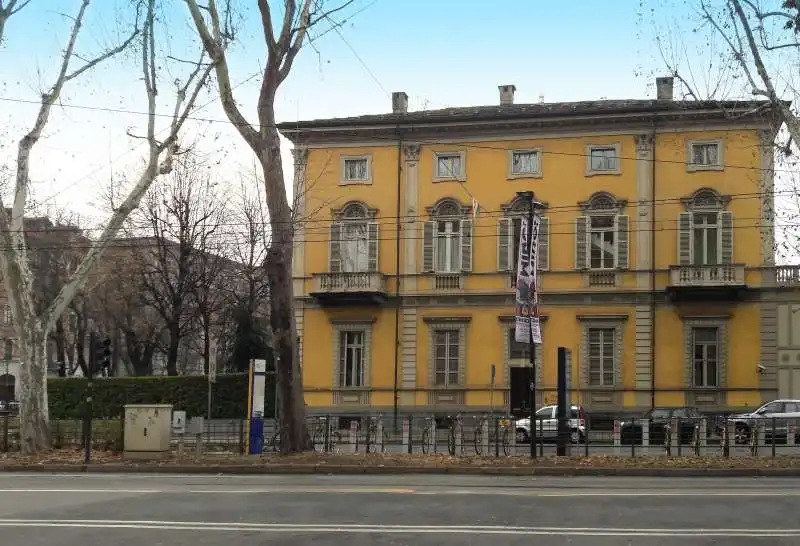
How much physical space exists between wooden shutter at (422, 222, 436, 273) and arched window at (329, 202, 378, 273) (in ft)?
7.14

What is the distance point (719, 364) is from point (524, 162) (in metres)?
11.9

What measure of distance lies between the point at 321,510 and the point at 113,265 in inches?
1675

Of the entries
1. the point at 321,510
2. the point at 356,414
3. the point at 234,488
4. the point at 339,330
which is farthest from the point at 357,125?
the point at 321,510

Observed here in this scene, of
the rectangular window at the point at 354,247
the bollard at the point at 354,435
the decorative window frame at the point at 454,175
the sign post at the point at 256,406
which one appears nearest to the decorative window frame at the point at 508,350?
the decorative window frame at the point at 454,175

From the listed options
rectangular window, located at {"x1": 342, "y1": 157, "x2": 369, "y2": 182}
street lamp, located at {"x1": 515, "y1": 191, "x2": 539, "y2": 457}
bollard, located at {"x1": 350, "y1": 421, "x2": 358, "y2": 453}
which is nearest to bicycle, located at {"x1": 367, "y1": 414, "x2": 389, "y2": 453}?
bollard, located at {"x1": 350, "y1": 421, "x2": 358, "y2": 453}

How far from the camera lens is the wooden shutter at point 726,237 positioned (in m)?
40.5

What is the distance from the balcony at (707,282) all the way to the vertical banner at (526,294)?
1820 centimetres

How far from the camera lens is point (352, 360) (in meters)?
43.9

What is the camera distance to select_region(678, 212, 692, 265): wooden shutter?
41000 mm

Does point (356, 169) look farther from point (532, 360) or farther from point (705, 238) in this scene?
point (532, 360)

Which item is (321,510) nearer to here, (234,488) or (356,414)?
(234,488)

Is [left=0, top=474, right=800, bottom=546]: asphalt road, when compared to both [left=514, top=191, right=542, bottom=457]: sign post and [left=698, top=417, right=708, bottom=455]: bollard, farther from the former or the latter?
[left=698, top=417, right=708, bottom=455]: bollard

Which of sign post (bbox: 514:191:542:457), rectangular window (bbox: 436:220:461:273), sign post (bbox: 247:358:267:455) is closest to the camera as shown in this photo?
sign post (bbox: 514:191:542:457)

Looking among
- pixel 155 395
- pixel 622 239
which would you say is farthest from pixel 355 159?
pixel 155 395
